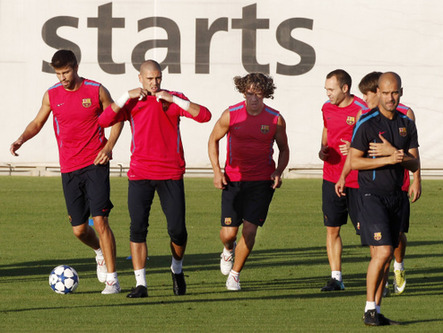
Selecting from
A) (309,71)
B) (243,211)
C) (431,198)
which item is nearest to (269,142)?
(243,211)

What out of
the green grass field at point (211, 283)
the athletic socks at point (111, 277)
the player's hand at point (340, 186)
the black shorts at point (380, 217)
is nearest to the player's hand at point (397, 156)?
the black shorts at point (380, 217)

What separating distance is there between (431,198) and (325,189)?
11.9 m

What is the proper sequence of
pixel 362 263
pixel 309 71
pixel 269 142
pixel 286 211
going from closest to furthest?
pixel 269 142 < pixel 362 263 < pixel 286 211 < pixel 309 71

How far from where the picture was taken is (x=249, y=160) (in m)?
10.3

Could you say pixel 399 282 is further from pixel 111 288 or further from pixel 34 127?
pixel 34 127

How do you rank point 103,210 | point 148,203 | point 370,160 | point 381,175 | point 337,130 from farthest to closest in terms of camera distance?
point 337,130 < point 103,210 < point 148,203 < point 381,175 < point 370,160

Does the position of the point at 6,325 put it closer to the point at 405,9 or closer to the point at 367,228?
the point at 367,228

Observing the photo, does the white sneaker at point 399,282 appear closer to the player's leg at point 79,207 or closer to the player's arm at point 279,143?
the player's arm at point 279,143

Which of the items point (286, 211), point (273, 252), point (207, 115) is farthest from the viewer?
point (286, 211)

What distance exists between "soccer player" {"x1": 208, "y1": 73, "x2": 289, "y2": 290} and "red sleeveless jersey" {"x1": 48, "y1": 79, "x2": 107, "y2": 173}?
4.10 feet

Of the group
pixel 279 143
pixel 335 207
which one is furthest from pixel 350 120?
pixel 335 207

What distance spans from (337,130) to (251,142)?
3.05ft

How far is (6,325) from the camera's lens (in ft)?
26.9

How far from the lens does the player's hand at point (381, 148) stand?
798 cm
